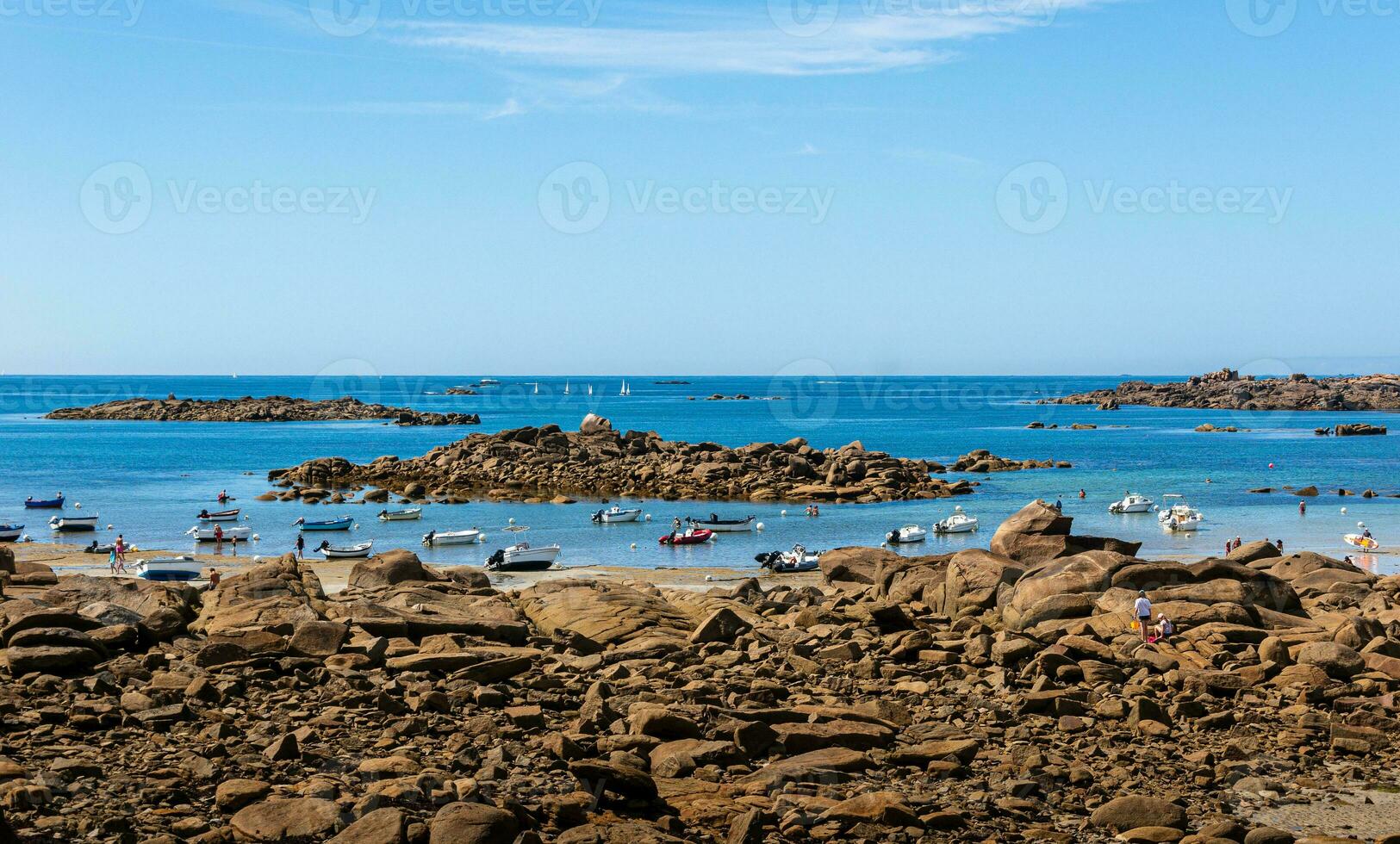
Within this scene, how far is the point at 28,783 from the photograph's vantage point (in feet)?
49.0

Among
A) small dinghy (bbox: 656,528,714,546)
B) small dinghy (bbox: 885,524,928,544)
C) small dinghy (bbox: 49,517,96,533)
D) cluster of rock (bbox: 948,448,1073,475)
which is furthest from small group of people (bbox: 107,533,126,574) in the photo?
cluster of rock (bbox: 948,448,1073,475)

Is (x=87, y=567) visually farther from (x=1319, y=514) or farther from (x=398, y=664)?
(x=1319, y=514)

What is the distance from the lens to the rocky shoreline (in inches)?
597

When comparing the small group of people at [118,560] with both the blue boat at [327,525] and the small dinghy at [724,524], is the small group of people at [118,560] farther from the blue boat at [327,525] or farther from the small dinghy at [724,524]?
the small dinghy at [724,524]

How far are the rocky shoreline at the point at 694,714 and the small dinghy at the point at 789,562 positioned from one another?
15318mm

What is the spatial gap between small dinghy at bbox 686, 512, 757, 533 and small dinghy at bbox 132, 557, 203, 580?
27198mm

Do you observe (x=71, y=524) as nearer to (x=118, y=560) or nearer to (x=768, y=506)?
(x=118, y=560)

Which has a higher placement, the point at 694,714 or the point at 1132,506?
the point at 694,714

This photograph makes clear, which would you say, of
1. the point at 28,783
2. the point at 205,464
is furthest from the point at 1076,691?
the point at 205,464

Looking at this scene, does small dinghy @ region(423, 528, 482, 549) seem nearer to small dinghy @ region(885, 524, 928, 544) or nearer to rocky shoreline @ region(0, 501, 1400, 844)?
small dinghy @ region(885, 524, 928, 544)

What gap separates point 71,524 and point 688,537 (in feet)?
113

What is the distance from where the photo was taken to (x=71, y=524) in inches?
2431

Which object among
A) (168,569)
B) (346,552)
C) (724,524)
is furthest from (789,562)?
(168,569)

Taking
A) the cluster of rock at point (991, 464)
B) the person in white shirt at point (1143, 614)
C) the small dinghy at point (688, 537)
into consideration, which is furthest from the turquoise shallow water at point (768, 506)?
the person in white shirt at point (1143, 614)
